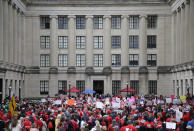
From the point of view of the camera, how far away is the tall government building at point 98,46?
7069cm

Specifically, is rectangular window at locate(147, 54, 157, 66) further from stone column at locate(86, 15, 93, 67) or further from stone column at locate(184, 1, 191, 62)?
stone column at locate(184, 1, 191, 62)

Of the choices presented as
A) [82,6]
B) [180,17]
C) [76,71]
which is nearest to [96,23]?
[82,6]

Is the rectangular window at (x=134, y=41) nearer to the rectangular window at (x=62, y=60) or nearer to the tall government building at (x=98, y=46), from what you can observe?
the tall government building at (x=98, y=46)

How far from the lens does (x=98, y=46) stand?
236ft

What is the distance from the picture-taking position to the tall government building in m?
70.7

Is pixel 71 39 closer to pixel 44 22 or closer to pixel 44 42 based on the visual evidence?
pixel 44 42

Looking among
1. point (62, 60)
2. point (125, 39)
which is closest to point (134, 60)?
point (125, 39)

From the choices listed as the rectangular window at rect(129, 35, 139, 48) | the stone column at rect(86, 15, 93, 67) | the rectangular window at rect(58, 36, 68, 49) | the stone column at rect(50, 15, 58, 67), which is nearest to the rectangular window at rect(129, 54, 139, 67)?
the rectangular window at rect(129, 35, 139, 48)

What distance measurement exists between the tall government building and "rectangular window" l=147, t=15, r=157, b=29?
17 centimetres

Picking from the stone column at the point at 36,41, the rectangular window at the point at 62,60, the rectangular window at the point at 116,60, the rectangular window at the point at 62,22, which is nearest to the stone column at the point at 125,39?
the rectangular window at the point at 116,60

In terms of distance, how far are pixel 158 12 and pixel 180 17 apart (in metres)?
6.31

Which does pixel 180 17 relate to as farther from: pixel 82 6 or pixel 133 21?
pixel 82 6

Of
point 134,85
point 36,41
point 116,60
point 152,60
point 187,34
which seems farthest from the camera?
point 116,60

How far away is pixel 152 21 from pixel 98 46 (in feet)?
34.0
